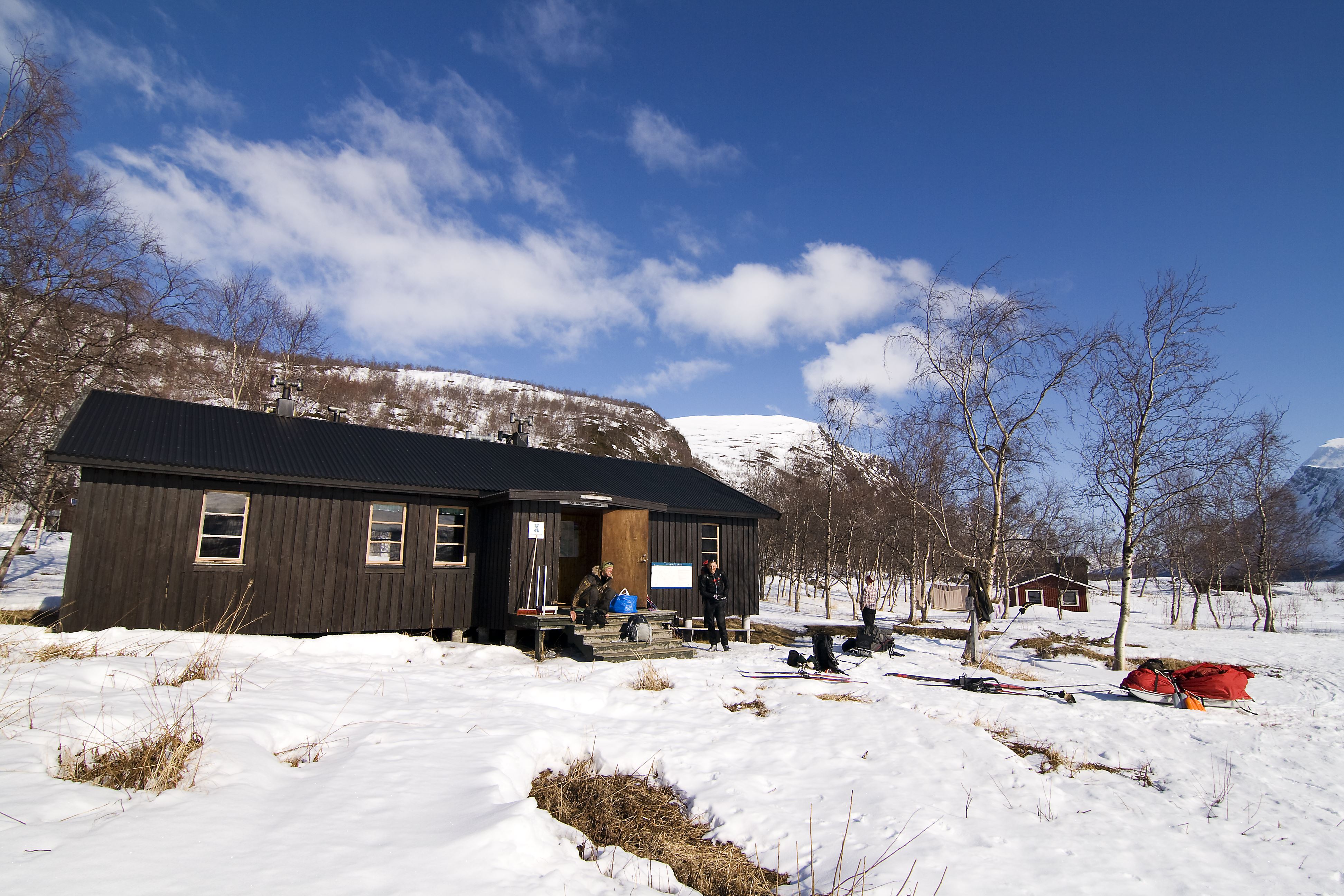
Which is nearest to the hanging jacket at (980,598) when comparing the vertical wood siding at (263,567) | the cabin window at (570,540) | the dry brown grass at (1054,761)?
the dry brown grass at (1054,761)

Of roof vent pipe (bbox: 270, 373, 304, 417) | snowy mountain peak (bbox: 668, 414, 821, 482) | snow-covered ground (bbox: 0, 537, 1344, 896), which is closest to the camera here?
snow-covered ground (bbox: 0, 537, 1344, 896)

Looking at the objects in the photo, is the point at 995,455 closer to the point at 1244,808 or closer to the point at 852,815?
the point at 1244,808

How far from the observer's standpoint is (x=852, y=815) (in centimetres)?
595

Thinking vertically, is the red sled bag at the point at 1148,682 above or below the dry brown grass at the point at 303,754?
below

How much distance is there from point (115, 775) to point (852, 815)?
5490mm

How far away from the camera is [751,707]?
30.6ft

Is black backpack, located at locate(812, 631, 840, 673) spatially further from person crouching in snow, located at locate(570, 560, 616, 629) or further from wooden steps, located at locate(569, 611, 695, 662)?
person crouching in snow, located at locate(570, 560, 616, 629)

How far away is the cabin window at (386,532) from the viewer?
14055mm

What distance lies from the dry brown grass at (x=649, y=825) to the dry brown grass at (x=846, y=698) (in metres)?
4.27

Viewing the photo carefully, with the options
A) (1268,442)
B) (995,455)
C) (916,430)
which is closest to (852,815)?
(995,455)

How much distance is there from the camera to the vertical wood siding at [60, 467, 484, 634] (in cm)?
1162

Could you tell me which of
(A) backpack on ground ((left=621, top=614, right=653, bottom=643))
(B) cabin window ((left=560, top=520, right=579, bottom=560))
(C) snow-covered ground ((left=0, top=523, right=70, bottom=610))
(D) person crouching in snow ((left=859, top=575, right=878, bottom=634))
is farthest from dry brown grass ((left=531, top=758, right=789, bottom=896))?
(B) cabin window ((left=560, top=520, right=579, bottom=560))

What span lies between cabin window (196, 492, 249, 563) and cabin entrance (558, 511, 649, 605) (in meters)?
6.33

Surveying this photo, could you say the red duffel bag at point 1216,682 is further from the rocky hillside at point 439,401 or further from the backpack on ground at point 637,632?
the rocky hillside at point 439,401
